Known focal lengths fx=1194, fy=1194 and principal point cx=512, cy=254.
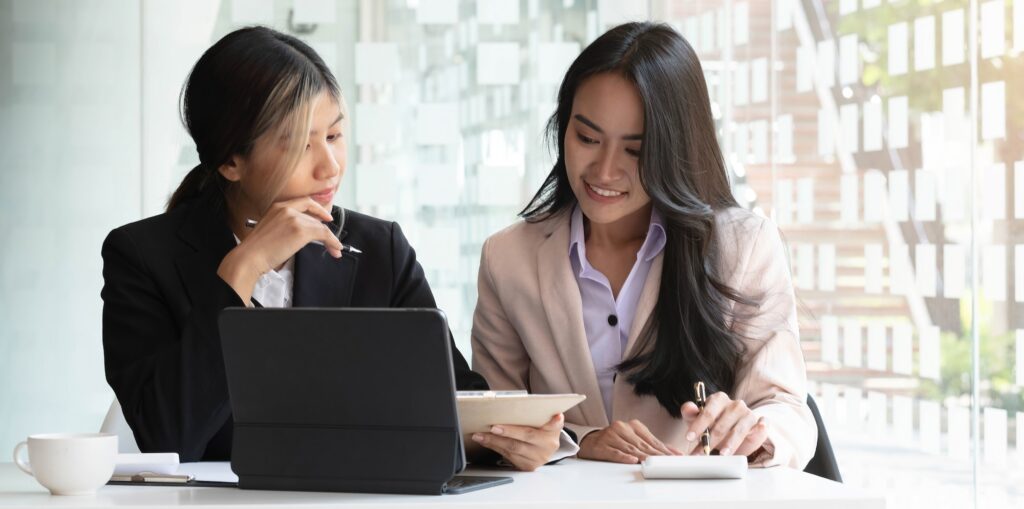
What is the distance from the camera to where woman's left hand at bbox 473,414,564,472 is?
1.65 metres

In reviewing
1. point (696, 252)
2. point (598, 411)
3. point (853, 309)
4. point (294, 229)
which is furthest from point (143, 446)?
point (853, 309)

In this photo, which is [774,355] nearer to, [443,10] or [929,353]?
[929,353]

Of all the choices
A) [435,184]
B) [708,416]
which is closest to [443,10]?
[435,184]

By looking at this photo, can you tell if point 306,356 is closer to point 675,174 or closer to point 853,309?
point 675,174

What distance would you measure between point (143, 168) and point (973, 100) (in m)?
2.76

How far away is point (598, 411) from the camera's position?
230 centimetres

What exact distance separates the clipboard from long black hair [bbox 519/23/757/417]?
0.63m

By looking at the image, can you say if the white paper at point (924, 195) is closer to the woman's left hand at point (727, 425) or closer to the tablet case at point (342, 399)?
the woman's left hand at point (727, 425)

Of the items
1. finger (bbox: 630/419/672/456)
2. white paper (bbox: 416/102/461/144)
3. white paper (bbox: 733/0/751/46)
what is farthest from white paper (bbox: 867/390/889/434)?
finger (bbox: 630/419/672/456)

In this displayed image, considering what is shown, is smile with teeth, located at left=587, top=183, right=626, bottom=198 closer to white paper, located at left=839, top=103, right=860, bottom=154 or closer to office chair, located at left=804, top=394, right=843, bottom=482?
office chair, located at left=804, top=394, right=843, bottom=482

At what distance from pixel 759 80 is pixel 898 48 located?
23.7 inches

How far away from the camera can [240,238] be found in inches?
92.4

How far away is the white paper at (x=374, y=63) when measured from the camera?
423 cm

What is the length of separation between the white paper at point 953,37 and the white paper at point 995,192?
14.8 inches
